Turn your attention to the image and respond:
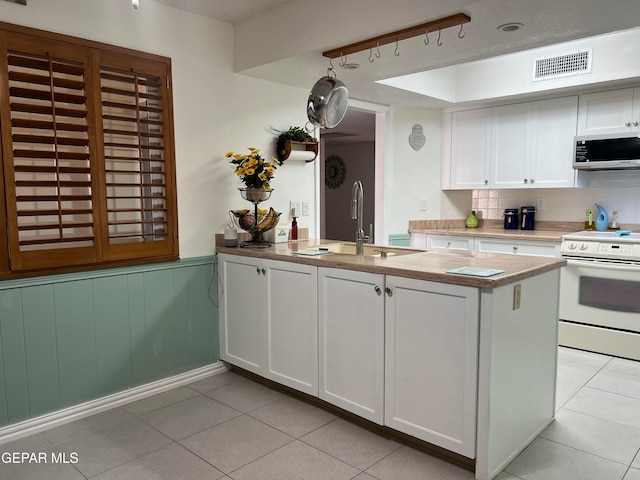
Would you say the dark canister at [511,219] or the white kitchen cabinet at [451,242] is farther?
the dark canister at [511,219]

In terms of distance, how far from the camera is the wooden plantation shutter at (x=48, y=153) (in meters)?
2.30

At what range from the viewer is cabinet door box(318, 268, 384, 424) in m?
2.32

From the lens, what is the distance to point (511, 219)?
4633 mm

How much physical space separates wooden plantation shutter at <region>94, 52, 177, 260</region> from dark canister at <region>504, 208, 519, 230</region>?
3.25m

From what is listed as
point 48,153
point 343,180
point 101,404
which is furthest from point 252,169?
point 343,180

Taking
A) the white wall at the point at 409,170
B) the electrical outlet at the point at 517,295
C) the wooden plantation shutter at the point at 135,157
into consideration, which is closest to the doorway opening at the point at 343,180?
the white wall at the point at 409,170

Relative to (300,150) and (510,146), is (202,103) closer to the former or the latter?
(300,150)

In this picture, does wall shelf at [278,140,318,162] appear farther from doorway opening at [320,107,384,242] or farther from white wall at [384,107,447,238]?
doorway opening at [320,107,384,242]

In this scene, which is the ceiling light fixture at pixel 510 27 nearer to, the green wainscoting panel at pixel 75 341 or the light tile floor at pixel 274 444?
the light tile floor at pixel 274 444

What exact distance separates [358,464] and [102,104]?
7.52 feet

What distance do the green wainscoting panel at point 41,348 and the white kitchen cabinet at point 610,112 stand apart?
13.6 feet

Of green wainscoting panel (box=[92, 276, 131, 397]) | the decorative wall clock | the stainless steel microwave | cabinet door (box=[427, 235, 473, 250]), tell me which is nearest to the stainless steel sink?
green wainscoting panel (box=[92, 276, 131, 397])

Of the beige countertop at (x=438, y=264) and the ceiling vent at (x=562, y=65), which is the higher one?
the ceiling vent at (x=562, y=65)

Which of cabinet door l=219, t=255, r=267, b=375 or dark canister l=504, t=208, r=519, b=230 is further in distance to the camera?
dark canister l=504, t=208, r=519, b=230
